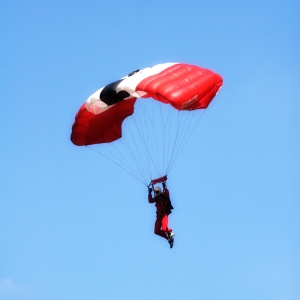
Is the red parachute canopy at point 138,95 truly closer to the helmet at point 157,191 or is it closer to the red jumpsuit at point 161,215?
the helmet at point 157,191

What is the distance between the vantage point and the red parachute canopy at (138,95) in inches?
991

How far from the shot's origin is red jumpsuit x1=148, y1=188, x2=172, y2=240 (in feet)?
86.0

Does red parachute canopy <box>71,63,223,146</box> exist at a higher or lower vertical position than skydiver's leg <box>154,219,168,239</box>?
higher

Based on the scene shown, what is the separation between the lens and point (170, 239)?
26.6 meters

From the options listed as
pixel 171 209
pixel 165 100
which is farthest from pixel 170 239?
pixel 165 100

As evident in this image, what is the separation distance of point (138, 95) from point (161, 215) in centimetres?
335

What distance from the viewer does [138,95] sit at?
85.2 ft

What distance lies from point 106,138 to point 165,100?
453 cm

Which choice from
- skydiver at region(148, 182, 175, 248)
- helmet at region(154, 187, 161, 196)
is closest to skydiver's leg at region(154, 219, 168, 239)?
skydiver at region(148, 182, 175, 248)

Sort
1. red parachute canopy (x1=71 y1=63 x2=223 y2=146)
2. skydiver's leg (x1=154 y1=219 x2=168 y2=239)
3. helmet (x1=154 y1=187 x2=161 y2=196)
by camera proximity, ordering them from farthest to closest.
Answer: skydiver's leg (x1=154 y1=219 x2=168 y2=239) → helmet (x1=154 y1=187 x2=161 y2=196) → red parachute canopy (x1=71 y1=63 x2=223 y2=146)

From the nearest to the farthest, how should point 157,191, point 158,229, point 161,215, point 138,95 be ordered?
point 138,95 < point 157,191 < point 161,215 < point 158,229

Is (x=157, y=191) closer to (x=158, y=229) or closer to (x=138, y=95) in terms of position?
(x=158, y=229)

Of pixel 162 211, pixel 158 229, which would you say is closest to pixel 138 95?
pixel 162 211

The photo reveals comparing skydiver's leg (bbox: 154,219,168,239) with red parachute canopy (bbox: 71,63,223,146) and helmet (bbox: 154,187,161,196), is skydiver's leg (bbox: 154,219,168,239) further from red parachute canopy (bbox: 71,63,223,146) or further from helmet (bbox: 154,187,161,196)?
Answer: red parachute canopy (bbox: 71,63,223,146)
